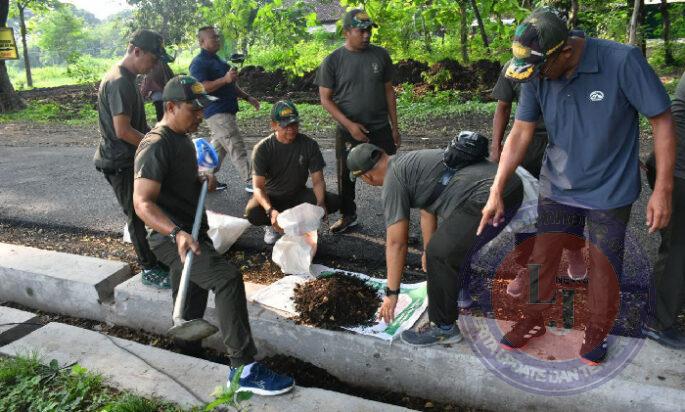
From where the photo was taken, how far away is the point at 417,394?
3.21 m

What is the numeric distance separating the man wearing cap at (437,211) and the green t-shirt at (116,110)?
1753mm

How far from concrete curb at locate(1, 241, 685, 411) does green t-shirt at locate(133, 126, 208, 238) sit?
81cm

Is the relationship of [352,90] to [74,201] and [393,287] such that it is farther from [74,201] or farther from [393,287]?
[74,201]

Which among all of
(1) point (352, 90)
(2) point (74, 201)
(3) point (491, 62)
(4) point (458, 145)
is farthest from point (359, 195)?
(3) point (491, 62)

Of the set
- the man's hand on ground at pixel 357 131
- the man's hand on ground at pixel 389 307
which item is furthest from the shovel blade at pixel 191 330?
the man's hand on ground at pixel 357 131

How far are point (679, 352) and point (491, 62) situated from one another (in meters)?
10.9

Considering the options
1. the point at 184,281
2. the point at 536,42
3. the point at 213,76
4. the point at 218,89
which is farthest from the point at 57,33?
the point at 536,42

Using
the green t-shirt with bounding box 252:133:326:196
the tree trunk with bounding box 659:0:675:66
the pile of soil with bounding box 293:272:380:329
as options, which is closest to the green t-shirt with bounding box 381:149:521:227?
the pile of soil with bounding box 293:272:380:329

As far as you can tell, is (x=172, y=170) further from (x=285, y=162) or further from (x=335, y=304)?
(x=285, y=162)

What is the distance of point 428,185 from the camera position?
10.4 ft

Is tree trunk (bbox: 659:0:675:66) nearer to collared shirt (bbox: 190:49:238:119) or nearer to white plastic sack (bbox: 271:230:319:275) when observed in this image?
collared shirt (bbox: 190:49:238:119)

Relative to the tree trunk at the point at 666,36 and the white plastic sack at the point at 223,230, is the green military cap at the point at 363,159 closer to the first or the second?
the white plastic sack at the point at 223,230

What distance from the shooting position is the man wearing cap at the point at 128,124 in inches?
154

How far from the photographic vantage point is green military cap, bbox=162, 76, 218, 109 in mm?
3139
